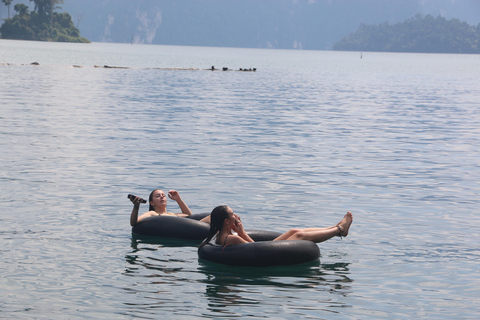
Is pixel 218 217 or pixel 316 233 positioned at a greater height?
pixel 218 217

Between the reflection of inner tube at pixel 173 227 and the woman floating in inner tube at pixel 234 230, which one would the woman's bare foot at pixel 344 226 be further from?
the reflection of inner tube at pixel 173 227

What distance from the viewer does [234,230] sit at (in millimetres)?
14180

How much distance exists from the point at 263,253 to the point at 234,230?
83cm

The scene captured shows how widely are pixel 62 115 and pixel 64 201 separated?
24058mm

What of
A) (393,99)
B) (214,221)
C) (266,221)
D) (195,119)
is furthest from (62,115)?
(393,99)

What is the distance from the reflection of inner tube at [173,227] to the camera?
16.0 metres

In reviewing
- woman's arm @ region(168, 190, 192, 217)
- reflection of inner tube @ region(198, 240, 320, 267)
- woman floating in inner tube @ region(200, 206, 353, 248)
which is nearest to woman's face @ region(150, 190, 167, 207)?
woman's arm @ region(168, 190, 192, 217)

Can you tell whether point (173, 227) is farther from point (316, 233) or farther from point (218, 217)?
point (316, 233)

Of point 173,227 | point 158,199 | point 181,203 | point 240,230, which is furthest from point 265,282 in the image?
point 158,199

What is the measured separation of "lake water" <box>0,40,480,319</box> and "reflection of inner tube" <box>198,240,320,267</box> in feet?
0.67

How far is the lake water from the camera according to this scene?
40.1ft

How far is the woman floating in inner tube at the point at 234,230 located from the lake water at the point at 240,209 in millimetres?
561

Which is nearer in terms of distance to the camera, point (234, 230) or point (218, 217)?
point (218, 217)

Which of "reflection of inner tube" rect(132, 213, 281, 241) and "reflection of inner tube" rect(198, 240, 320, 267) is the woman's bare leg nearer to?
"reflection of inner tube" rect(198, 240, 320, 267)
